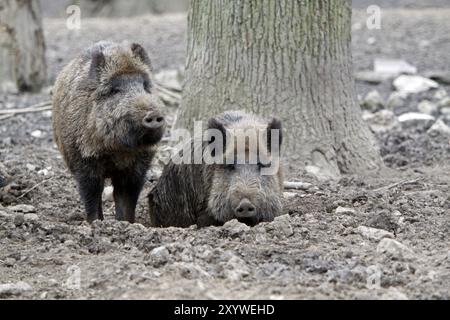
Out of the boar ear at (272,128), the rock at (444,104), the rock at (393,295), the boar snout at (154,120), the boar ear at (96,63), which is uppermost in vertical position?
the boar ear at (96,63)

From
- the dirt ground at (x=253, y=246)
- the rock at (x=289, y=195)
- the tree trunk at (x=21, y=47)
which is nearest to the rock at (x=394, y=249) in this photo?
the dirt ground at (x=253, y=246)

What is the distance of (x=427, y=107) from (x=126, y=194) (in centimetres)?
587

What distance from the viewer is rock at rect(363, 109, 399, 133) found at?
11328 mm

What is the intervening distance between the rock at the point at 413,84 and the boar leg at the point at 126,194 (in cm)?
652

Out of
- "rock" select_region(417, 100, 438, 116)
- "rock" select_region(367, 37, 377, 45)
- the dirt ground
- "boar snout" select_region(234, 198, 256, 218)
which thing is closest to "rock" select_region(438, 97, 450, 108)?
"rock" select_region(417, 100, 438, 116)

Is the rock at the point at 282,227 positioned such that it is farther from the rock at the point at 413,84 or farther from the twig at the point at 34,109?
the rock at the point at 413,84

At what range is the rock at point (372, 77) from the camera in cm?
1404

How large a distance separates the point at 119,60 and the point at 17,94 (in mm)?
6183

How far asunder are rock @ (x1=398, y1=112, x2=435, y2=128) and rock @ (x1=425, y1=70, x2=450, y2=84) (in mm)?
2294

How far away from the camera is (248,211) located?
650 centimetres

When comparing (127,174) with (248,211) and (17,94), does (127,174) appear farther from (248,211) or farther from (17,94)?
(17,94)

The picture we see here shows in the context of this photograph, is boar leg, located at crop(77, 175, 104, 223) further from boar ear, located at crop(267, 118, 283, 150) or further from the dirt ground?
boar ear, located at crop(267, 118, 283, 150)

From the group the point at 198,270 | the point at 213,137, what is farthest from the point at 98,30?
the point at 198,270

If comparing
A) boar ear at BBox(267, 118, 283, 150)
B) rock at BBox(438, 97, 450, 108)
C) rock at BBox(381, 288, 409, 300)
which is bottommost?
rock at BBox(438, 97, 450, 108)
